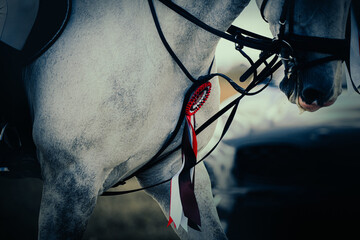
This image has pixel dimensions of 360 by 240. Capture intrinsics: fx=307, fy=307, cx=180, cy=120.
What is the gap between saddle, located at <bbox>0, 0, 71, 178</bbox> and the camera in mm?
1270

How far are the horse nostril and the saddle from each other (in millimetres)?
995

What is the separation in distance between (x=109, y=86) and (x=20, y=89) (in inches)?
20.7

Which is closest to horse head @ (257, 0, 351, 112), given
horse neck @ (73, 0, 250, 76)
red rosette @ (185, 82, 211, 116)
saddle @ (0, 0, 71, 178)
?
horse neck @ (73, 0, 250, 76)

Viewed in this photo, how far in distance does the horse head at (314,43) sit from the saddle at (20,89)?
0.88 metres

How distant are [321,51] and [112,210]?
324 cm

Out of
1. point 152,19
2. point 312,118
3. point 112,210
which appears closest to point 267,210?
point 312,118

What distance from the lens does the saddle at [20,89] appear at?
4.17ft

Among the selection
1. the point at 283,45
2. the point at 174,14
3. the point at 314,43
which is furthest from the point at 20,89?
the point at 314,43

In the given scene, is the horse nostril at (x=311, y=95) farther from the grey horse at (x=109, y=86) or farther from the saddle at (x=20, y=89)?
the saddle at (x=20, y=89)

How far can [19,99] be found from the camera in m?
1.42

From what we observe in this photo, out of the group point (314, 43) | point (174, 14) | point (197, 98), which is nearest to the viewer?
point (314, 43)

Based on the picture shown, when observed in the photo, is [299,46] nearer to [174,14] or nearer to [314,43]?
[314,43]

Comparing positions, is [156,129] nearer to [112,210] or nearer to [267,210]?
[267,210]

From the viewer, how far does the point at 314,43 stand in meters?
1.10
